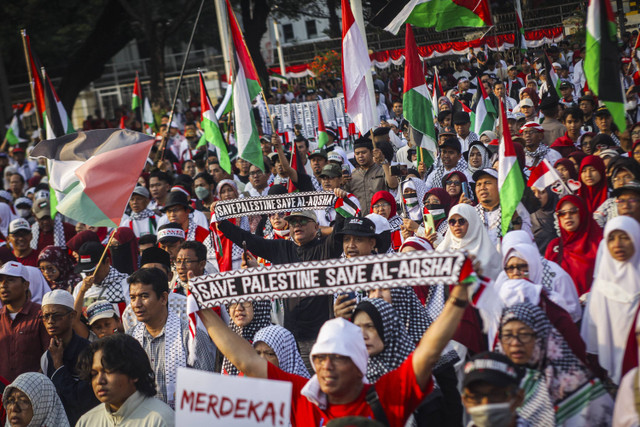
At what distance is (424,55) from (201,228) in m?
18.1

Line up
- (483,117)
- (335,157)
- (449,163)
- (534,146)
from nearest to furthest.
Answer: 1. (449,163)
2. (534,146)
3. (335,157)
4. (483,117)

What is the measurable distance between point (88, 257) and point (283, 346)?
2977 mm

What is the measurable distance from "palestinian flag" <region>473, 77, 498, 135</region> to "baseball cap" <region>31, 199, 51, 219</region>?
5495 millimetres

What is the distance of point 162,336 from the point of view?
16.5 feet

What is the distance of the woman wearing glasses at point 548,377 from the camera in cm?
373

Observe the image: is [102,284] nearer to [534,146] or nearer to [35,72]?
[534,146]

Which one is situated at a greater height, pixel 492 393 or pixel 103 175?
pixel 103 175

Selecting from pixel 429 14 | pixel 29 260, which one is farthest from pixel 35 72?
pixel 429 14

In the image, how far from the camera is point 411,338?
443 cm

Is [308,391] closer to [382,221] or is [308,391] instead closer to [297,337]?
[297,337]

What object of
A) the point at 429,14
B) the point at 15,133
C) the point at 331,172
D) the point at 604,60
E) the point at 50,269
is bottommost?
the point at 50,269

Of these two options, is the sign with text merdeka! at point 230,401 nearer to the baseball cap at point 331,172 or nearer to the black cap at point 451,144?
the baseball cap at point 331,172

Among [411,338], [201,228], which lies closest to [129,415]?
[411,338]

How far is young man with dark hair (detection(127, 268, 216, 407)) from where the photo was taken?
493 centimetres
